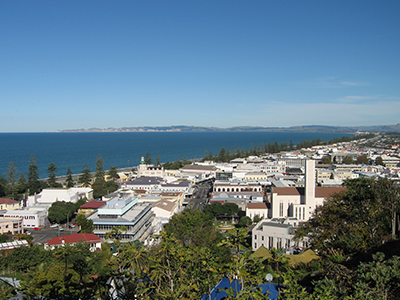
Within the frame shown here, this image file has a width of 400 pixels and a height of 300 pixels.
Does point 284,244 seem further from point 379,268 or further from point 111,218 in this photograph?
point 379,268

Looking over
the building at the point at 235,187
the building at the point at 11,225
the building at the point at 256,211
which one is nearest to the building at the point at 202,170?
the building at the point at 235,187

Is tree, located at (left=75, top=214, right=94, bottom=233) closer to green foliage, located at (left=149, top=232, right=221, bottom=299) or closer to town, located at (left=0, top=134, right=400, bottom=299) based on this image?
town, located at (left=0, top=134, right=400, bottom=299)

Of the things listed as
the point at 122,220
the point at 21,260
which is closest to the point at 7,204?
the point at 122,220

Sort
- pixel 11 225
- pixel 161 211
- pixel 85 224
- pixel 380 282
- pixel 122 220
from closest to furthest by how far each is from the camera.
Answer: pixel 380 282, pixel 122 220, pixel 85 224, pixel 11 225, pixel 161 211

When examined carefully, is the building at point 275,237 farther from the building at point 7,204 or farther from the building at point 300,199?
the building at point 7,204

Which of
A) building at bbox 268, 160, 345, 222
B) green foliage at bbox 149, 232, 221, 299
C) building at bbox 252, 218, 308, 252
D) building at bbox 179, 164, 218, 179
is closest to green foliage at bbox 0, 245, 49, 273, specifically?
green foliage at bbox 149, 232, 221, 299

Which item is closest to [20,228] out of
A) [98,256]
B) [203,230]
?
[98,256]

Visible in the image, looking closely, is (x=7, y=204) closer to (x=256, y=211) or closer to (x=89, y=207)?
(x=89, y=207)

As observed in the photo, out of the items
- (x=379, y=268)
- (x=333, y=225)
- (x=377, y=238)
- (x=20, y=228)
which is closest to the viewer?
(x=379, y=268)
